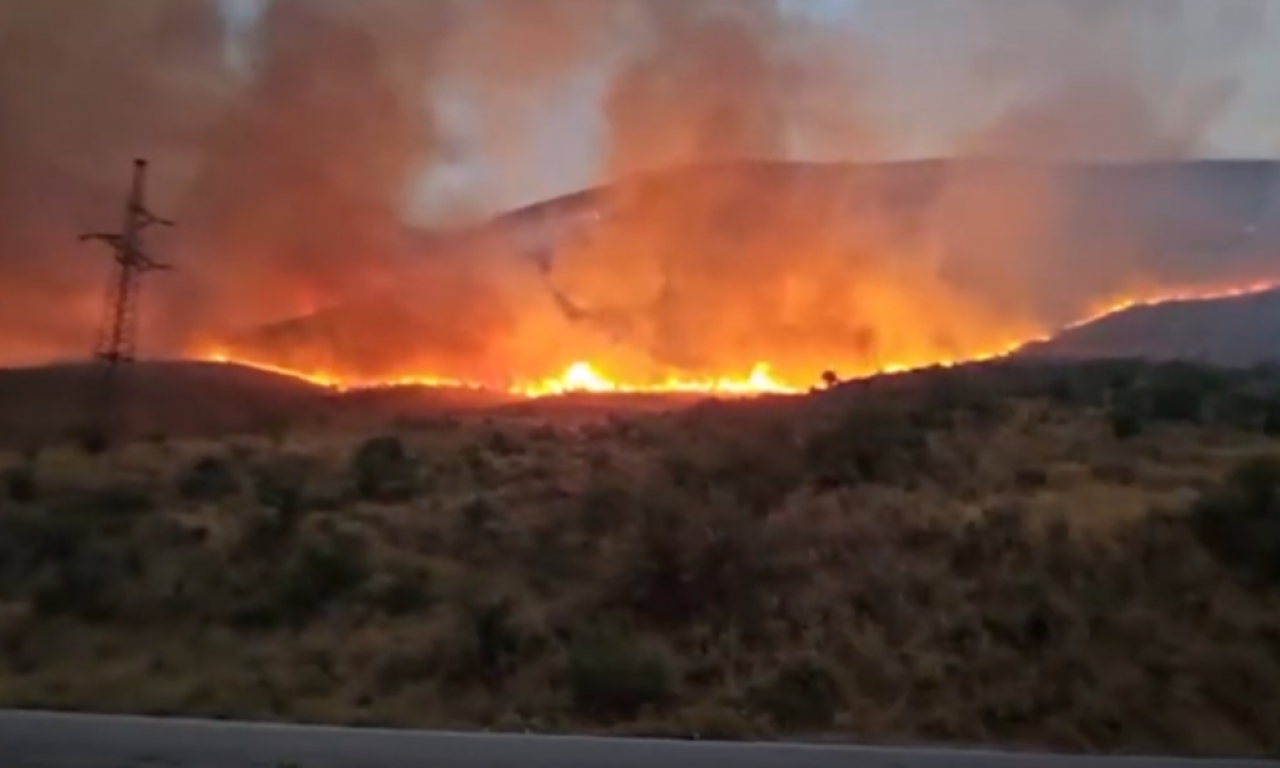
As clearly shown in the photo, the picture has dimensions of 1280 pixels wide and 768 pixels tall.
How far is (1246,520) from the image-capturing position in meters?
11.8

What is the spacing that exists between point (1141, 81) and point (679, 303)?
4482mm

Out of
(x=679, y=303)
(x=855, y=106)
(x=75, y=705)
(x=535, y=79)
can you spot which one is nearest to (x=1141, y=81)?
(x=855, y=106)

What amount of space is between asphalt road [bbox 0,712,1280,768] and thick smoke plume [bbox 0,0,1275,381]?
376 cm

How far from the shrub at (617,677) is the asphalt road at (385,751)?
0.72m

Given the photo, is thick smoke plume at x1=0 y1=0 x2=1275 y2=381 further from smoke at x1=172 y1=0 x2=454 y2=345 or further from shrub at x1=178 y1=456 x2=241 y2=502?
shrub at x1=178 y1=456 x2=241 y2=502

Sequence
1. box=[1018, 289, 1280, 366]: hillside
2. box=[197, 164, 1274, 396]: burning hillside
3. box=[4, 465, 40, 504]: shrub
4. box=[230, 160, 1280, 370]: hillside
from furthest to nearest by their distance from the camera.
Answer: box=[1018, 289, 1280, 366]: hillside < box=[230, 160, 1280, 370]: hillside < box=[197, 164, 1274, 396]: burning hillside < box=[4, 465, 40, 504]: shrub

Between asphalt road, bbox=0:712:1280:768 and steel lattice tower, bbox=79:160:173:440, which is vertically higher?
steel lattice tower, bbox=79:160:173:440

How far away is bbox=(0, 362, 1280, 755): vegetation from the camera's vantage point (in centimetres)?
1043

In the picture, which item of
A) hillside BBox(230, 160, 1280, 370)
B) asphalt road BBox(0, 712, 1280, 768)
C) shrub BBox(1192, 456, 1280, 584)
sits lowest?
asphalt road BBox(0, 712, 1280, 768)

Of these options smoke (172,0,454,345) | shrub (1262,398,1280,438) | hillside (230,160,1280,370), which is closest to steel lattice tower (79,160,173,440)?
smoke (172,0,454,345)

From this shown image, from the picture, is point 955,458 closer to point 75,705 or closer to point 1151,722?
point 1151,722

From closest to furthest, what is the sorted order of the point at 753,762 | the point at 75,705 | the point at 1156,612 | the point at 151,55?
the point at 753,762
the point at 75,705
the point at 1156,612
the point at 151,55

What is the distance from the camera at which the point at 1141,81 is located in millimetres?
12750

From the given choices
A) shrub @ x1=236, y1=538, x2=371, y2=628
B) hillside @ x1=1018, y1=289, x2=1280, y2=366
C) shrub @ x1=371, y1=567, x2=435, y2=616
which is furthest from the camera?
hillside @ x1=1018, y1=289, x2=1280, y2=366
